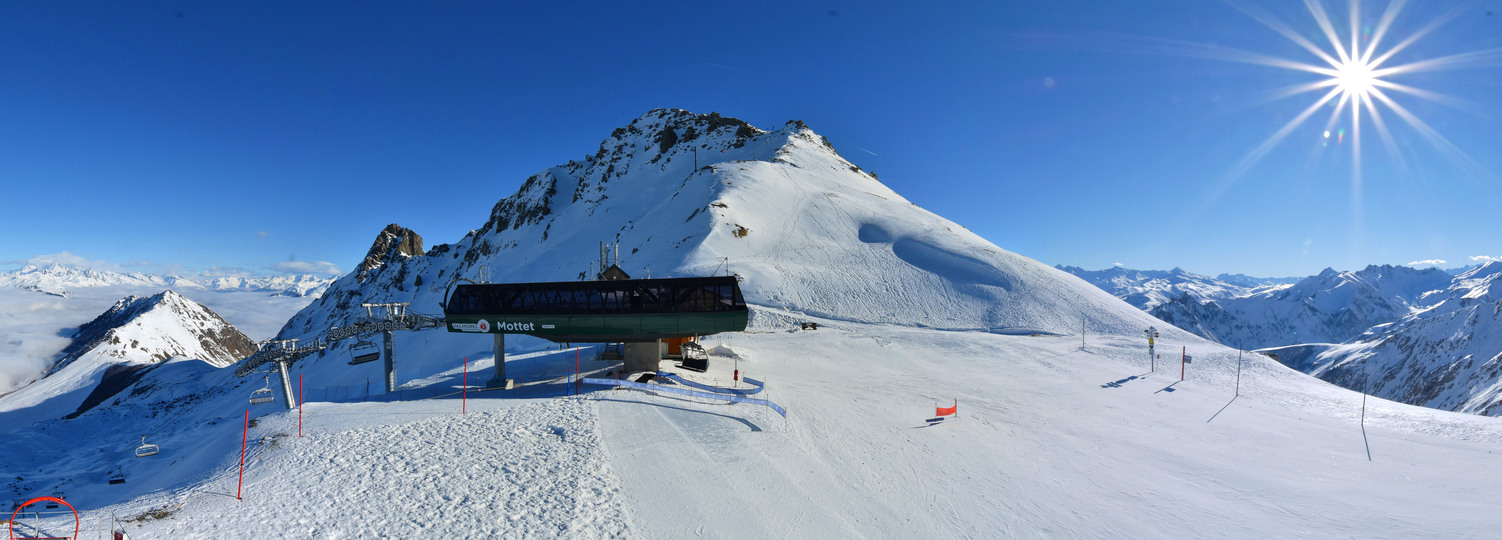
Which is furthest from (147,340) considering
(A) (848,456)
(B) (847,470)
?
(B) (847,470)

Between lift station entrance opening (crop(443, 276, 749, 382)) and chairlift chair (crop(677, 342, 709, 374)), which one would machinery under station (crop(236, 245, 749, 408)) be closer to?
lift station entrance opening (crop(443, 276, 749, 382))

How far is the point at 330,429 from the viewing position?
1878 cm

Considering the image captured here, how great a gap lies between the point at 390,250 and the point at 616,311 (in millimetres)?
210080

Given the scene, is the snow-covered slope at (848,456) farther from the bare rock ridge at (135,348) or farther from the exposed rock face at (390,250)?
the exposed rock face at (390,250)

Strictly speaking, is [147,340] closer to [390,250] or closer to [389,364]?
[390,250]

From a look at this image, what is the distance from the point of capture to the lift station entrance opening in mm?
26469

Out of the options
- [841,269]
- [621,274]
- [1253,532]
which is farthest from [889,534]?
[841,269]

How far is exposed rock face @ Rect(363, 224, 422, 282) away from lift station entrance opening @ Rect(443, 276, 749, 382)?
168804mm

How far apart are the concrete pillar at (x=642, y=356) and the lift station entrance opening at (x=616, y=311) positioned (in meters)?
1.22

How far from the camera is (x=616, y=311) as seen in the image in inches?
1048

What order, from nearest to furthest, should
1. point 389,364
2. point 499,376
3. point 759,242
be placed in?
point 499,376, point 389,364, point 759,242

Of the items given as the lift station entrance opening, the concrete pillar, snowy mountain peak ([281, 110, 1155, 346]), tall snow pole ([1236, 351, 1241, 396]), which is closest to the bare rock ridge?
snowy mountain peak ([281, 110, 1155, 346])

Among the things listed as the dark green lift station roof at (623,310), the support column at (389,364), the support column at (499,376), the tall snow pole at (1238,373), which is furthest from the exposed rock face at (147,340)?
the tall snow pole at (1238,373)

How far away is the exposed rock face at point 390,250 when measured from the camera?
579ft
